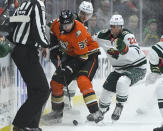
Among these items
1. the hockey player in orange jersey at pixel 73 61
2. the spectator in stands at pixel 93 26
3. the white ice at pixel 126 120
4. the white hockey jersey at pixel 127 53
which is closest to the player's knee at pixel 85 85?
the hockey player in orange jersey at pixel 73 61

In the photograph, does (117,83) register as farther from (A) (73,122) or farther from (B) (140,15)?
(B) (140,15)

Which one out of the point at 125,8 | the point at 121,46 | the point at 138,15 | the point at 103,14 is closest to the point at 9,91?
the point at 121,46

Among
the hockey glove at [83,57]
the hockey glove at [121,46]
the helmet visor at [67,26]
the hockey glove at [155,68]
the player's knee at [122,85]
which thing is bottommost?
the player's knee at [122,85]

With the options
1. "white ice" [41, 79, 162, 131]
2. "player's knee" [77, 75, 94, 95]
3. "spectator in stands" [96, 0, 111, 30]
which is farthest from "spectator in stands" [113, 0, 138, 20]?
"player's knee" [77, 75, 94, 95]

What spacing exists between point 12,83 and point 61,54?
29.1 inches

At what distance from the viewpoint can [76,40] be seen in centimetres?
359

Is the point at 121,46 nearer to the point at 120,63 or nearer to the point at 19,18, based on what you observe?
the point at 120,63

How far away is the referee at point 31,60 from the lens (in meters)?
2.99

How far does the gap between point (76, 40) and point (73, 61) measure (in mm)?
266

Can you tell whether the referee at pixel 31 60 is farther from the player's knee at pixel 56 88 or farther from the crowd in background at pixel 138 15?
the crowd in background at pixel 138 15

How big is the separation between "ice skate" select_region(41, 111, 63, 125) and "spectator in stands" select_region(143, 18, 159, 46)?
9.92 ft

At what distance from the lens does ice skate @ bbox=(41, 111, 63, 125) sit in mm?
3783

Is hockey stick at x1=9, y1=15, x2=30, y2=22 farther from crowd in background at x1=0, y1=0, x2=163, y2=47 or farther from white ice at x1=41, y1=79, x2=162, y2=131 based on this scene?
crowd in background at x1=0, y1=0, x2=163, y2=47

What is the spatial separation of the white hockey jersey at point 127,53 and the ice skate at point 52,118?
81 centimetres
